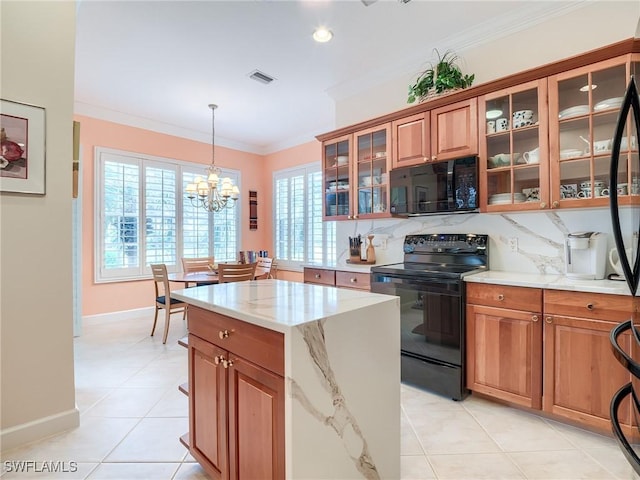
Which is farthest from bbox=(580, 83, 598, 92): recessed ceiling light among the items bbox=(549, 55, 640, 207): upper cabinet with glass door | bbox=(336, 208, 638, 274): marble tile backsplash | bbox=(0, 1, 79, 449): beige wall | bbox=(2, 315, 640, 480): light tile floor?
bbox=(0, 1, 79, 449): beige wall

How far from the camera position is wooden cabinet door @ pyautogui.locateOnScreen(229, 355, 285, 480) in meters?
1.19

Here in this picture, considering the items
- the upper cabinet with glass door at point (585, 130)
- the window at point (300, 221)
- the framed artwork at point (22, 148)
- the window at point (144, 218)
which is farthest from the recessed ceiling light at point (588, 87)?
the window at point (144, 218)

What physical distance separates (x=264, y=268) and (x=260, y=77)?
2.58 m

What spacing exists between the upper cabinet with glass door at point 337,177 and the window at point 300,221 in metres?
1.24

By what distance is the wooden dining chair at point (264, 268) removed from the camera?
175 inches

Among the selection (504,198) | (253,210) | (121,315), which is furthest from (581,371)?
(253,210)

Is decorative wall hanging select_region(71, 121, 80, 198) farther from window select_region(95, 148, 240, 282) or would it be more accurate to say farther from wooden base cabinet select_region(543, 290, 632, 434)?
wooden base cabinet select_region(543, 290, 632, 434)

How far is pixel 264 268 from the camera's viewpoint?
491 centimetres

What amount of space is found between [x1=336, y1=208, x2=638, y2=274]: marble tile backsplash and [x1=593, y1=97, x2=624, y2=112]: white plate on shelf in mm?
680

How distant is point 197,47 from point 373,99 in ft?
6.22

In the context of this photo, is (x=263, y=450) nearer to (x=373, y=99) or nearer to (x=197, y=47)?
(x=197, y=47)

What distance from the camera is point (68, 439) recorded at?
Answer: 6.58 feet

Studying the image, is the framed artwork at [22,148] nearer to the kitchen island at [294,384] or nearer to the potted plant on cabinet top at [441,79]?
the kitchen island at [294,384]

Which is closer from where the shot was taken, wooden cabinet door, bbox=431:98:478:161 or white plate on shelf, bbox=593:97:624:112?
white plate on shelf, bbox=593:97:624:112
